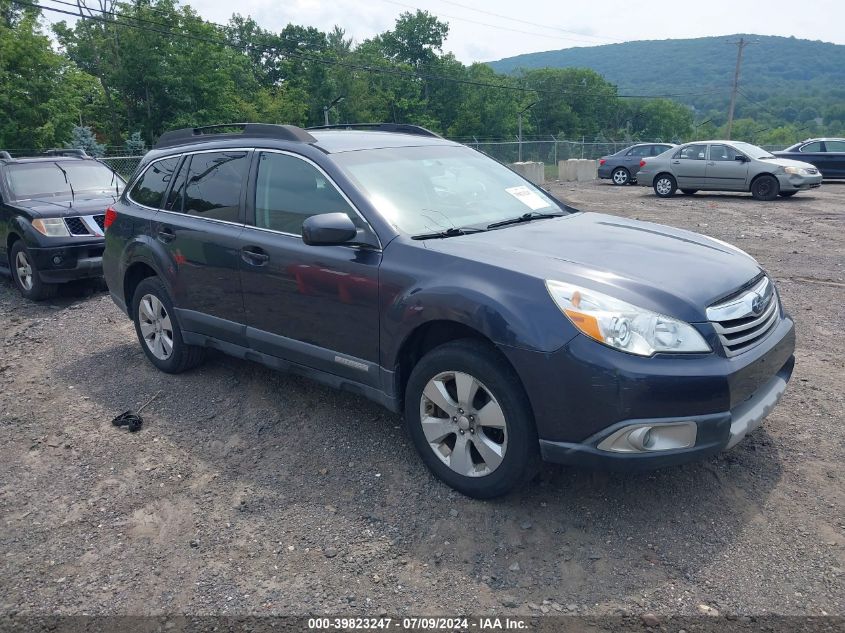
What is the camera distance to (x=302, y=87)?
5881 centimetres

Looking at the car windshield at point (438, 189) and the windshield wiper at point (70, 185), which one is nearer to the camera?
the car windshield at point (438, 189)

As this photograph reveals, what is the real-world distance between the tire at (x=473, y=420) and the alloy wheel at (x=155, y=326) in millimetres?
2549

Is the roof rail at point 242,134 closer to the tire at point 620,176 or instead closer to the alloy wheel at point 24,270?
the alloy wheel at point 24,270

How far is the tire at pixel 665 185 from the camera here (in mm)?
18648

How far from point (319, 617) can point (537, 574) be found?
0.92 meters

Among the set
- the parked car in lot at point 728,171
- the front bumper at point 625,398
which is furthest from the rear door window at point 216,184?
the parked car in lot at point 728,171

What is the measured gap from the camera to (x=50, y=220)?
8117 mm

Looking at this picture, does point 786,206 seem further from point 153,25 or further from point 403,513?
point 153,25

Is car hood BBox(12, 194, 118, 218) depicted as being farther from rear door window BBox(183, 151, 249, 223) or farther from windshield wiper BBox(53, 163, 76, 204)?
rear door window BBox(183, 151, 249, 223)

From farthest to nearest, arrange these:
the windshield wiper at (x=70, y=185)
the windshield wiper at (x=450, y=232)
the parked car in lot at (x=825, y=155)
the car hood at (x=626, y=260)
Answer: the parked car in lot at (x=825, y=155) < the windshield wiper at (x=70, y=185) < the windshield wiper at (x=450, y=232) < the car hood at (x=626, y=260)

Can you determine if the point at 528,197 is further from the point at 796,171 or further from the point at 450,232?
the point at 796,171

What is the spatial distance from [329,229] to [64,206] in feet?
20.3

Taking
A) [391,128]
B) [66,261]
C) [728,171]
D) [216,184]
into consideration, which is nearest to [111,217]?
[216,184]

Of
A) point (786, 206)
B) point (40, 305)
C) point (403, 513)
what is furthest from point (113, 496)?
point (786, 206)
